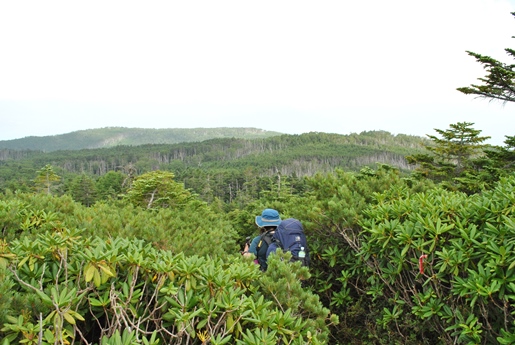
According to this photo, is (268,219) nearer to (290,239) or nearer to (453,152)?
(290,239)

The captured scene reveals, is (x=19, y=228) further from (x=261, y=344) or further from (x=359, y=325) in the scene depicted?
(x=359, y=325)

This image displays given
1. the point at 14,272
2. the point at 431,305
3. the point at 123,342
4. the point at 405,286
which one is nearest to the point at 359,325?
the point at 405,286

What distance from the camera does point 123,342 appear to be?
197 cm

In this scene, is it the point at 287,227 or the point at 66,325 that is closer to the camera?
the point at 66,325

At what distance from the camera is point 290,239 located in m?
4.43

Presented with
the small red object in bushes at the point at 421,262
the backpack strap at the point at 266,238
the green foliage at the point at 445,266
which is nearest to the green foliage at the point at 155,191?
the backpack strap at the point at 266,238

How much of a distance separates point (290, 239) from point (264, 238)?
12.3 inches

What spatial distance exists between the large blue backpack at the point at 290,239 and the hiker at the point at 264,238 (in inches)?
3.7

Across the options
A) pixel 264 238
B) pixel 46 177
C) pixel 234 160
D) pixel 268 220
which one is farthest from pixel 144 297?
pixel 234 160

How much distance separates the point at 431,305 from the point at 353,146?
17957 centimetres

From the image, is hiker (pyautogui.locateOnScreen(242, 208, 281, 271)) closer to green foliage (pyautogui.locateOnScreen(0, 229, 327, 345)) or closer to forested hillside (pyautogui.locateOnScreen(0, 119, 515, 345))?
forested hillside (pyautogui.locateOnScreen(0, 119, 515, 345))

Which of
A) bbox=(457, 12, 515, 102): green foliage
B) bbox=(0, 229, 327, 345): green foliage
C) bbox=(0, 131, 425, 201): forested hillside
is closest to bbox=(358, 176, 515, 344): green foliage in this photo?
bbox=(0, 229, 327, 345): green foliage

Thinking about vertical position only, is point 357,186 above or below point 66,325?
above

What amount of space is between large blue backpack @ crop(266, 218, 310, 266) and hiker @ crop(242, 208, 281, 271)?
0.09 meters
